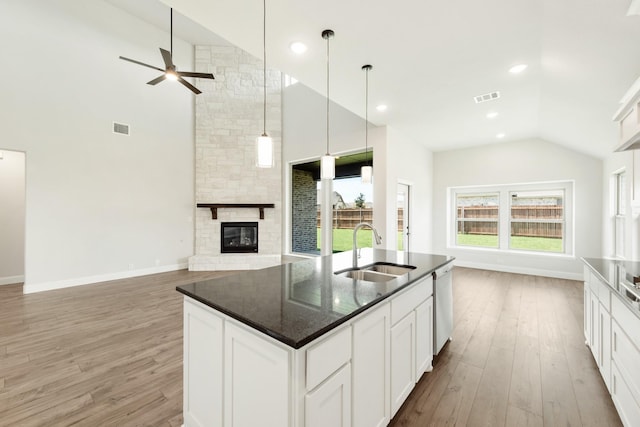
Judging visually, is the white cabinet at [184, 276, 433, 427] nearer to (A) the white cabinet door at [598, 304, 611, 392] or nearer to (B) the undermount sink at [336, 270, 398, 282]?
(B) the undermount sink at [336, 270, 398, 282]

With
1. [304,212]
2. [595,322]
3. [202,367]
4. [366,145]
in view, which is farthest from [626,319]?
[304,212]

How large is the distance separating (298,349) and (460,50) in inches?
122

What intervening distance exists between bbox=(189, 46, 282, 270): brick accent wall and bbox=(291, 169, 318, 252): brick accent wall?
1.37 feet

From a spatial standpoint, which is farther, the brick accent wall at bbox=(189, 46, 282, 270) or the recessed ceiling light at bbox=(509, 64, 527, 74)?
the brick accent wall at bbox=(189, 46, 282, 270)

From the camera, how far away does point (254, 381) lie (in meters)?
1.14

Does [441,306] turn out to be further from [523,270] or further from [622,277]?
[523,270]

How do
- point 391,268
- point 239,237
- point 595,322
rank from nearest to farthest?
point 595,322 → point 391,268 → point 239,237

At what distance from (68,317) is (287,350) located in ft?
12.6

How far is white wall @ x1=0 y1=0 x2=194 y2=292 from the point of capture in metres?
4.21

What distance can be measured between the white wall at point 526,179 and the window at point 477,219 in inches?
12.6

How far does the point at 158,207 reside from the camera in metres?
5.68

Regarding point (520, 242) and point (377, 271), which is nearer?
point (377, 271)

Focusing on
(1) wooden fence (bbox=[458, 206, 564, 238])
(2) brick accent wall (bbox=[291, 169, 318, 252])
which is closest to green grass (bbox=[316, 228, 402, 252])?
(2) brick accent wall (bbox=[291, 169, 318, 252])

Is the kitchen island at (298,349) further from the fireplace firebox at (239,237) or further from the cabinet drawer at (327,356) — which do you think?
the fireplace firebox at (239,237)
